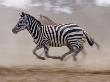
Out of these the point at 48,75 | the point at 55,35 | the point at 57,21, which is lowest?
the point at 48,75

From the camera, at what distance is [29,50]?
1827 centimetres

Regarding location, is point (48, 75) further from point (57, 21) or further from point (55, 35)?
point (57, 21)

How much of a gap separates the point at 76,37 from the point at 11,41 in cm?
440

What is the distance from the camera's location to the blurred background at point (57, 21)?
16.4 metres

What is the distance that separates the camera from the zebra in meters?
15.7

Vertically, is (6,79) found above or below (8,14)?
below

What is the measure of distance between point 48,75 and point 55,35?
2.37 m

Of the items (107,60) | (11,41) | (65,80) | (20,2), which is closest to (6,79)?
(65,80)

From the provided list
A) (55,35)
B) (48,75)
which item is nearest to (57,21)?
(55,35)

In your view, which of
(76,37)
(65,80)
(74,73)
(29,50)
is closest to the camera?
(65,80)

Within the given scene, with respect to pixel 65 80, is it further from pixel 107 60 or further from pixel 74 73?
pixel 107 60

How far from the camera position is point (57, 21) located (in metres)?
19.3

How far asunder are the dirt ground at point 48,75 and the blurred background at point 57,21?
3.56 feet

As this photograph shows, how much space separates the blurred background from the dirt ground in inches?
42.8
